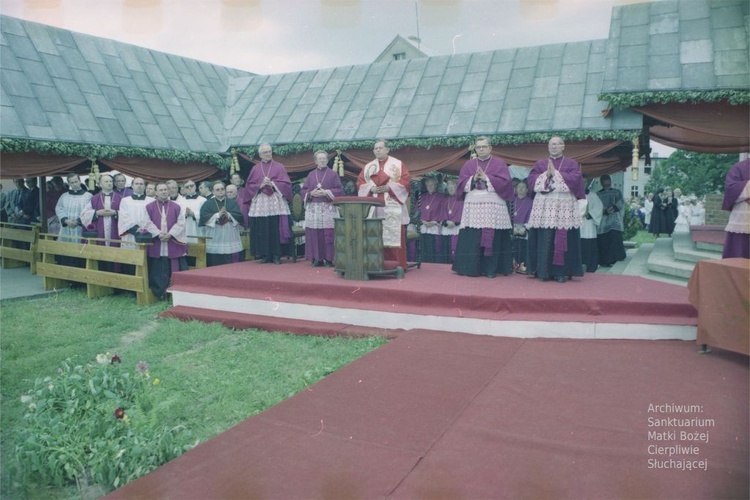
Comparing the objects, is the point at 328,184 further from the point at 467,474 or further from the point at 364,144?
the point at 467,474

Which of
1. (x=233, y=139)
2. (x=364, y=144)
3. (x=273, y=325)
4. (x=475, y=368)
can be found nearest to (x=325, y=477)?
(x=475, y=368)

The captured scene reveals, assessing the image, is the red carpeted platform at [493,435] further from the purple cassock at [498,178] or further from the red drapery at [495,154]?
the red drapery at [495,154]

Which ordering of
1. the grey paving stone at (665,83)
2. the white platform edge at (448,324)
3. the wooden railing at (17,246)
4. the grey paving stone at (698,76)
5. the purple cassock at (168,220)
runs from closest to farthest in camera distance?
the white platform edge at (448,324) → the grey paving stone at (698,76) → the grey paving stone at (665,83) → the purple cassock at (168,220) → the wooden railing at (17,246)

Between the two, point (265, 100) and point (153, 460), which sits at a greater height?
point (265, 100)

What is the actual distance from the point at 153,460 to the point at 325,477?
1.06m

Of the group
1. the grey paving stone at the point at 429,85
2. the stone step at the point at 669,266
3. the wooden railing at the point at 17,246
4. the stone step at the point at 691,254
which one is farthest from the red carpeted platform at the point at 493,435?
the wooden railing at the point at 17,246

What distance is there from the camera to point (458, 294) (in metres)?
6.09

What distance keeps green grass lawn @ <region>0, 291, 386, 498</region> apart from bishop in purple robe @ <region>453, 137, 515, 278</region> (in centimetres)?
220

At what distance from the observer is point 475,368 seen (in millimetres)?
4680

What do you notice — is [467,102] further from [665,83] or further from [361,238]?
[361,238]

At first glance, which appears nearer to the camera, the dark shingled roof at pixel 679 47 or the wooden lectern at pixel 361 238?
the wooden lectern at pixel 361 238

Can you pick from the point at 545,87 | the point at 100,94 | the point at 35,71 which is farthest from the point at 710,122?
the point at 35,71

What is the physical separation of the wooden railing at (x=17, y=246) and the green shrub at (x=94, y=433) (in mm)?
8200

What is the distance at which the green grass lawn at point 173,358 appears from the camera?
4.18 metres
